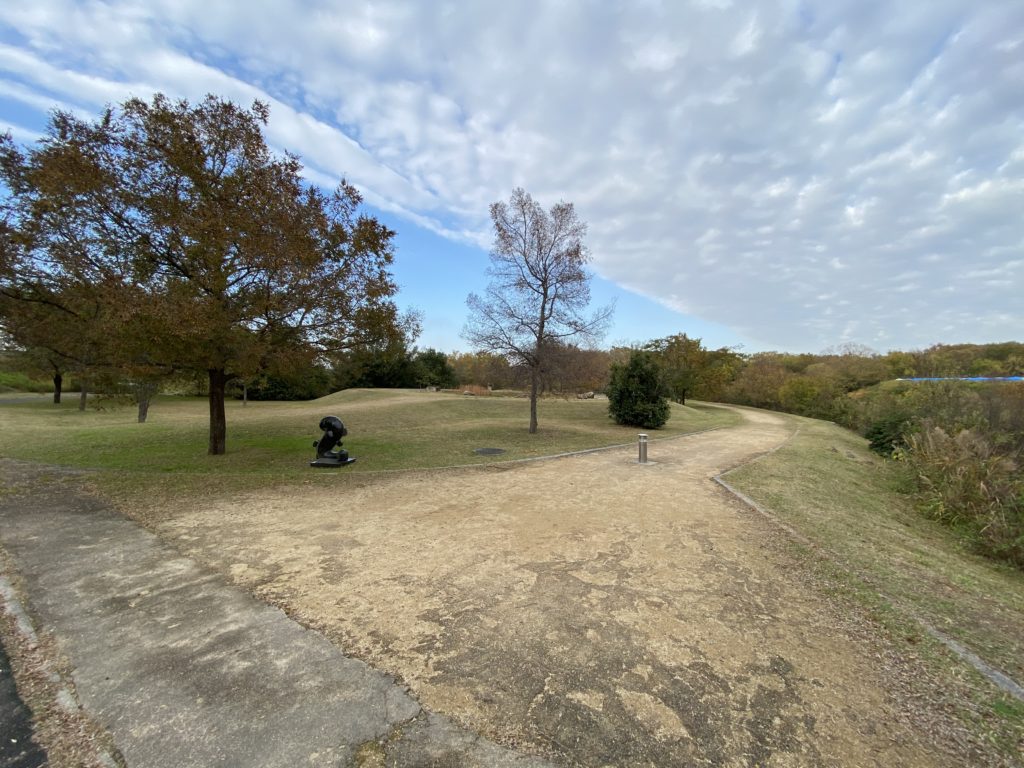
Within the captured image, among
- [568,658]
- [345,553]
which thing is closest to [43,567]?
[345,553]

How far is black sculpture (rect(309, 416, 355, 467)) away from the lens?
8977mm

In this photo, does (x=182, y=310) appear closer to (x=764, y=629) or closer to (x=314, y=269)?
(x=314, y=269)

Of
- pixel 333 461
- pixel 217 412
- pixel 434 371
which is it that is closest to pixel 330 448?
pixel 333 461

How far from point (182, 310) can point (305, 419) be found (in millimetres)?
11615

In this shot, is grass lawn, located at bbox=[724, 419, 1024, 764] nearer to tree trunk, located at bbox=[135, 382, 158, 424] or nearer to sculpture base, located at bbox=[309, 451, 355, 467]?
sculpture base, located at bbox=[309, 451, 355, 467]

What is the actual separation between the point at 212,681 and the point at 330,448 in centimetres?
715

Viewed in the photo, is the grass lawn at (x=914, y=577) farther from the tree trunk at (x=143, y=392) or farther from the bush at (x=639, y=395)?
the tree trunk at (x=143, y=392)

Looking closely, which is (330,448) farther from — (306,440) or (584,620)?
(584,620)

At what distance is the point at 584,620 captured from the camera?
3164mm

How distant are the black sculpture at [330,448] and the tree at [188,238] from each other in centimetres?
159

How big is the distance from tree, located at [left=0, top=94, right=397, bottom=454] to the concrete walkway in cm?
408

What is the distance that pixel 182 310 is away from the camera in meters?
6.43

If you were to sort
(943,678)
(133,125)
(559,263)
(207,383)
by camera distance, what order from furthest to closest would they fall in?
(559,263) → (207,383) → (133,125) → (943,678)

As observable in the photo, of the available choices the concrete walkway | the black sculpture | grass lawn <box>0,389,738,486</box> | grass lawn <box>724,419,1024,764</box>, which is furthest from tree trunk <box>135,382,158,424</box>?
grass lawn <box>724,419,1024,764</box>
